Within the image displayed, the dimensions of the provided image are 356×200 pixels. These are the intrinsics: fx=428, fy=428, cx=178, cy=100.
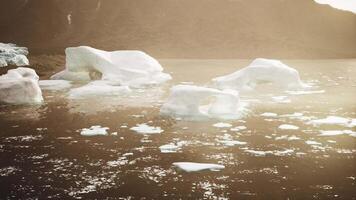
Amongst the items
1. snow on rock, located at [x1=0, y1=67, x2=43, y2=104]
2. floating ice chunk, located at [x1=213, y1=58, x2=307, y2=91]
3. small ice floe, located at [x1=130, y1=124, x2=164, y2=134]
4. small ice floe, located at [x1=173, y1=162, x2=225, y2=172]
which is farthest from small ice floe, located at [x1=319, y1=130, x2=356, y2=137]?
snow on rock, located at [x1=0, y1=67, x2=43, y2=104]

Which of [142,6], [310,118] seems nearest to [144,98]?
[310,118]

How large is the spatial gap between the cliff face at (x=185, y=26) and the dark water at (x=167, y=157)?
52.6 m

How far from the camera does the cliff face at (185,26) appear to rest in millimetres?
73312

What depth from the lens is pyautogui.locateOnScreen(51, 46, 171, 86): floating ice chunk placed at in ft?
85.3

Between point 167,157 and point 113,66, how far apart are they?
16.3m

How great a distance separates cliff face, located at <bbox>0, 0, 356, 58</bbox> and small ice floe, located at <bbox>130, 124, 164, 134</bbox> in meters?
53.6

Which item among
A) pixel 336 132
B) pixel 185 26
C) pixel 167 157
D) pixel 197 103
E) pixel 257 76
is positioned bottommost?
pixel 167 157

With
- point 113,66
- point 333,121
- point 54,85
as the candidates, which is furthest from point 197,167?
point 54,85

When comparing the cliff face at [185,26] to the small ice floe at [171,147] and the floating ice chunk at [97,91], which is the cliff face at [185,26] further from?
the small ice floe at [171,147]

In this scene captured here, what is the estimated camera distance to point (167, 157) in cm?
1093

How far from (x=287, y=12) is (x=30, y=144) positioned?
3215 inches

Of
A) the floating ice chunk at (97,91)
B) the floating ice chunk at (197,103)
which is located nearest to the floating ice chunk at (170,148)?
the floating ice chunk at (197,103)

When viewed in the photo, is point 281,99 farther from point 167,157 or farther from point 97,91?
point 167,157

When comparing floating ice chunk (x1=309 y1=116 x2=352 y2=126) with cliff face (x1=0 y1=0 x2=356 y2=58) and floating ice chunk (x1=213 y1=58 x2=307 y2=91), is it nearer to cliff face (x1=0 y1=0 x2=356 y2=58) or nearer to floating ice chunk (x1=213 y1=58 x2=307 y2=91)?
floating ice chunk (x1=213 y1=58 x2=307 y2=91)
